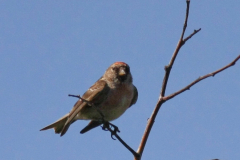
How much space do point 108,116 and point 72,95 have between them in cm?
357

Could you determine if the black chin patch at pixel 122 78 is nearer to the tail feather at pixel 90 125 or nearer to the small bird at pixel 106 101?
the small bird at pixel 106 101

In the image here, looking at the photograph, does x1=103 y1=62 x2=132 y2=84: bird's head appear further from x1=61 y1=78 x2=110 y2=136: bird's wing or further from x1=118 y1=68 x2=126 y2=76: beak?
x1=61 y1=78 x2=110 y2=136: bird's wing

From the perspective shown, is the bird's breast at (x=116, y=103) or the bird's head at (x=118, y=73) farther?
the bird's head at (x=118, y=73)

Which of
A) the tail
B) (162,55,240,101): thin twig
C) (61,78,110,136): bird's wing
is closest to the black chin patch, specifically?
(61,78,110,136): bird's wing

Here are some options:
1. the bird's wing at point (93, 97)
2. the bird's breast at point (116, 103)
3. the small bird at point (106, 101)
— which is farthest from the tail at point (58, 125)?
the bird's breast at point (116, 103)

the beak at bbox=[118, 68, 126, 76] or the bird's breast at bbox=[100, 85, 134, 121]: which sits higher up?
the beak at bbox=[118, 68, 126, 76]

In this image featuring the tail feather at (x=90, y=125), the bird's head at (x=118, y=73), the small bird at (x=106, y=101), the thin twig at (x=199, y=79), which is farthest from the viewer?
the bird's head at (x=118, y=73)

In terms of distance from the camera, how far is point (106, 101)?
7473 millimetres

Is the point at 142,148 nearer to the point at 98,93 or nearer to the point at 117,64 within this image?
the point at 98,93

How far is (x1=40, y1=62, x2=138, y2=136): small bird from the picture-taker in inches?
289

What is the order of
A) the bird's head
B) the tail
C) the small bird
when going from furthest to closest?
the bird's head < the tail < the small bird

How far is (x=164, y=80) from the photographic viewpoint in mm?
3451

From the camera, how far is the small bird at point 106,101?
7.34 m

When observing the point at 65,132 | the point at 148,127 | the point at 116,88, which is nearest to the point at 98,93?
the point at 116,88
